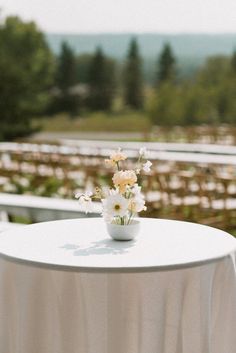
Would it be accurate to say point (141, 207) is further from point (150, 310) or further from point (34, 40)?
point (34, 40)

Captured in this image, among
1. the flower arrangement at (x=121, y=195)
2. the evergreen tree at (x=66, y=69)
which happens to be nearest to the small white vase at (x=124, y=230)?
the flower arrangement at (x=121, y=195)

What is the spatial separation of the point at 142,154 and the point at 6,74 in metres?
31.0

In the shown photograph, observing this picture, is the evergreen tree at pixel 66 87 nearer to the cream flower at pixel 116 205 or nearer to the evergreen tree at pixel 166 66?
the evergreen tree at pixel 166 66

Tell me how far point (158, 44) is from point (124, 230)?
4787cm

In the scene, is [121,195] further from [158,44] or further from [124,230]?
[158,44]

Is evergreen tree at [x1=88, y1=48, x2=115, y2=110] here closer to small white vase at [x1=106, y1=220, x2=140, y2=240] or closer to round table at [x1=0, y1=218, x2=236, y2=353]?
small white vase at [x1=106, y1=220, x2=140, y2=240]

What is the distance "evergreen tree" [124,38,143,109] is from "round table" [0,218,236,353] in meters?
37.5

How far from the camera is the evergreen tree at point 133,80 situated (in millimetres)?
41688

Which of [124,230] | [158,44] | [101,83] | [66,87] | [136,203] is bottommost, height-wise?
[66,87]

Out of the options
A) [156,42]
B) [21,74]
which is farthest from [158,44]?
[21,74]

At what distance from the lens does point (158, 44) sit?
169ft

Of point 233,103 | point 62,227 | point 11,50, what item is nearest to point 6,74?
point 11,50

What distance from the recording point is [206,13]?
156 feet

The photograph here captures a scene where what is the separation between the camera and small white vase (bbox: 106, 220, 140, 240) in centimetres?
452
